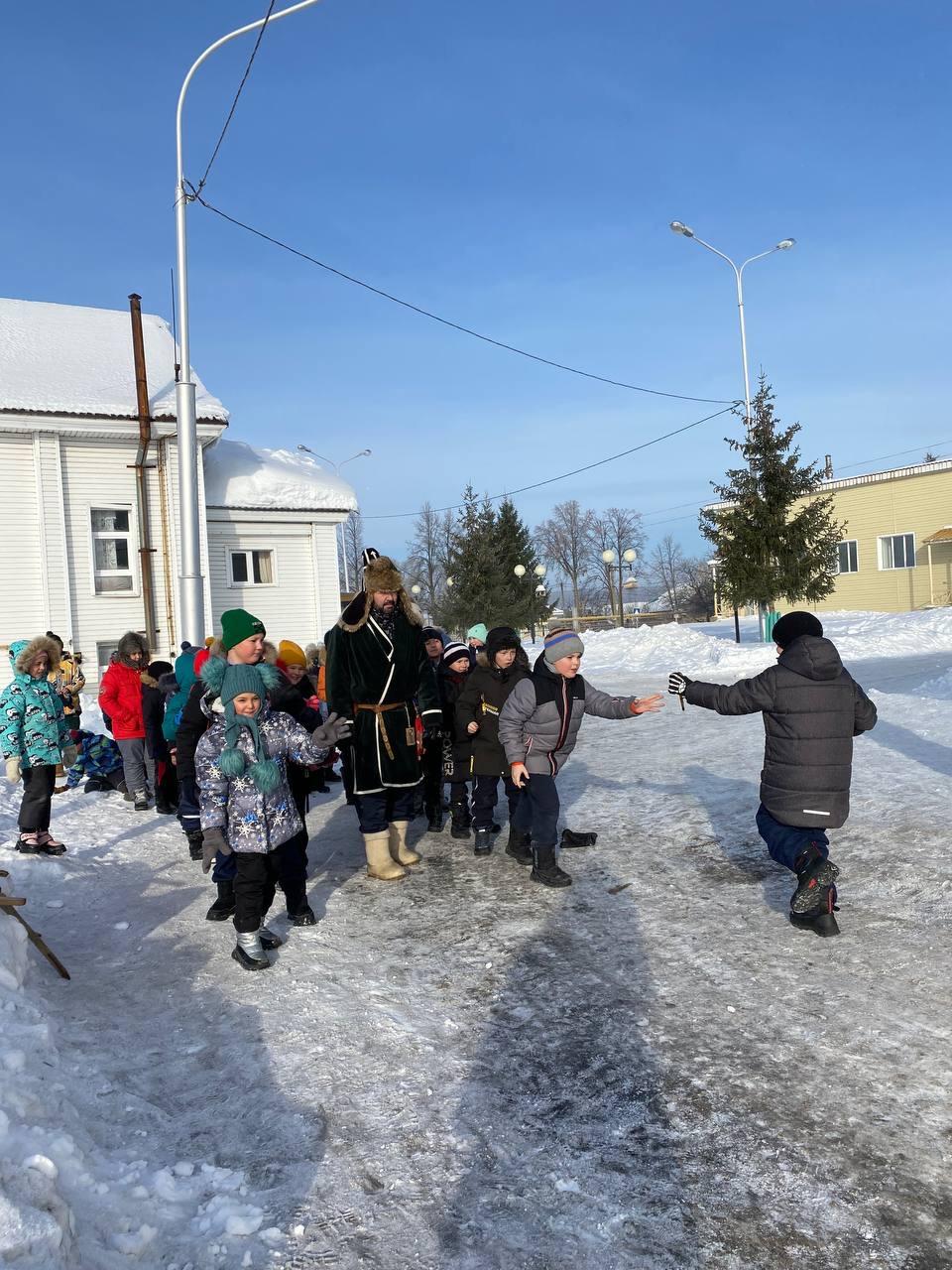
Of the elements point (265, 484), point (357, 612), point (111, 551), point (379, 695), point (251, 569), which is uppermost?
point (265, 484)

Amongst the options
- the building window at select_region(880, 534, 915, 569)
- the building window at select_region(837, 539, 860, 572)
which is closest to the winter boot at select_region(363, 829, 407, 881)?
the building window at select_region(880, 534, 915, 569)

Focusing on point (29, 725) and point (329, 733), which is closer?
point (329, 733)

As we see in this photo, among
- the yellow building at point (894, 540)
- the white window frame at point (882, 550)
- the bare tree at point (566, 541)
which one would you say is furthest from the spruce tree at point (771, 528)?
the bare tree at point (566, 541)

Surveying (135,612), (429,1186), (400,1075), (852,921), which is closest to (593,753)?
(852,921)

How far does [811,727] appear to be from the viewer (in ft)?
15.9

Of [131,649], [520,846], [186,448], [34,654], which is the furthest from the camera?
[186,448]

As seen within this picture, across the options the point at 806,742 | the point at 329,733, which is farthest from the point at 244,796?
the point at 806,742

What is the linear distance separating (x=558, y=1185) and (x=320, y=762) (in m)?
2.78

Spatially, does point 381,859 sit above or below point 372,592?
below

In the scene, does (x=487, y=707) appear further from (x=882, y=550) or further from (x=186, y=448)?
(x=882, y=550)

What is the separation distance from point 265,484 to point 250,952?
799 inches

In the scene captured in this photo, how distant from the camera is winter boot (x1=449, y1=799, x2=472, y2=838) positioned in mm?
7379

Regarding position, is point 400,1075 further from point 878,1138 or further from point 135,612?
point 135,612

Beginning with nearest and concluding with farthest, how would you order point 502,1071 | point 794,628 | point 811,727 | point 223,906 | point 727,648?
point 502,1071 < point 811,727 < point 794,628 < point 223,906 < point 727,648
